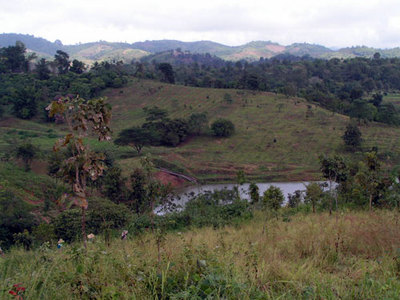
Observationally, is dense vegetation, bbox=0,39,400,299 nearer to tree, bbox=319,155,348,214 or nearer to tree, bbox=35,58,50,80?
tree, bbox=319,155,348,214

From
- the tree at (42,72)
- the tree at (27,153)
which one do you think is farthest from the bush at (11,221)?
the tree at (42,72)

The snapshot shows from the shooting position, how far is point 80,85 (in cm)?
4684

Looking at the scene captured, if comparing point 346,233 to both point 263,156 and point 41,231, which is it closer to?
point 41,231

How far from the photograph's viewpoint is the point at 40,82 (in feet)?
163

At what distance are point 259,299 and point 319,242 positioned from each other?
64.5 inches

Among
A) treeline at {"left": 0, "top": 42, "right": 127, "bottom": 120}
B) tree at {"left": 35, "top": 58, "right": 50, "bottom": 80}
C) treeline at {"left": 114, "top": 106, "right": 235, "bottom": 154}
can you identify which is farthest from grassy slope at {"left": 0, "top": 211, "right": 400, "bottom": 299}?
tree at {"left": 35, "top": 58, "right": 50, "bottom": 80}

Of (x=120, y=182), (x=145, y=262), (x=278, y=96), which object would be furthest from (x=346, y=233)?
(x=278, y=96)

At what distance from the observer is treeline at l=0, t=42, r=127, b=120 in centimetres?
4244

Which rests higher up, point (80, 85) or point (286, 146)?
point (80, 85)

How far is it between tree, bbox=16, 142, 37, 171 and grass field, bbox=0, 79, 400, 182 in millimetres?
2167

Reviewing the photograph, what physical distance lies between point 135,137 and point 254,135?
42.3ft

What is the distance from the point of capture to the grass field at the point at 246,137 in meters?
30.0

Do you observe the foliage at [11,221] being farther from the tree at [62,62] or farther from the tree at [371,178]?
the tree at [62,62]

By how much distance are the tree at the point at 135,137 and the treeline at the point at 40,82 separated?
13985 mm
